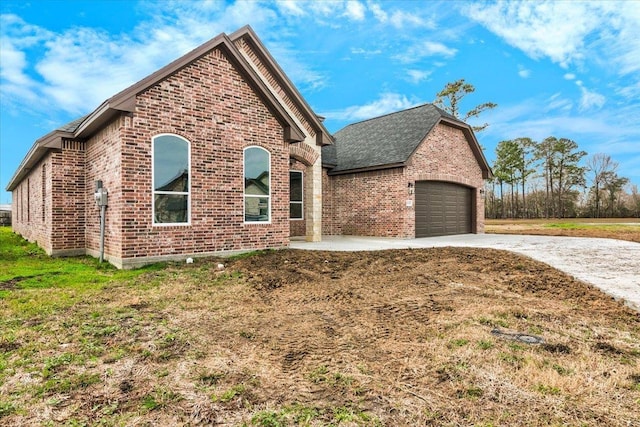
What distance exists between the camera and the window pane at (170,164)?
28.0 feet

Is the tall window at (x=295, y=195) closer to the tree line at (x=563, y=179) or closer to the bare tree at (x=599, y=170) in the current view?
the tree line at (x=563, y=179)

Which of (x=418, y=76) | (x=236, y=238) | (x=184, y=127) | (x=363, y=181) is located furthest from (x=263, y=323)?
(x=418, y=76)

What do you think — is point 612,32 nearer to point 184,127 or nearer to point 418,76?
point 418,76

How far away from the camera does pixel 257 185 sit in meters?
10.2

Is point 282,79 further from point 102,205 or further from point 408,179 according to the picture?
point 102,205

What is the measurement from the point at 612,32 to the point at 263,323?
27393 millimetres

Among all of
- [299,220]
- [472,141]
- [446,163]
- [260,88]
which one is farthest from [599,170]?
[260,88]

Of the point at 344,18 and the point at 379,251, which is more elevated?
the point at 344,18

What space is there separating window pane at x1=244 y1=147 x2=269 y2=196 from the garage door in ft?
26.6

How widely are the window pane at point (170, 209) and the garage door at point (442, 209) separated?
409 inches

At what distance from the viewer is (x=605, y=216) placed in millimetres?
→ 42906

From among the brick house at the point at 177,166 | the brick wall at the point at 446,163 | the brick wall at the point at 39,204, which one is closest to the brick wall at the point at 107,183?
the brick house at the point at 177,166

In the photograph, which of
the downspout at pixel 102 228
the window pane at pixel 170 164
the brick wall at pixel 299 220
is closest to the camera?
the window pane at pixel 170 164

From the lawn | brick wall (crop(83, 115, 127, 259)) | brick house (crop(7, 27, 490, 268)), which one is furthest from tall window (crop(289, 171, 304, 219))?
the lawn
